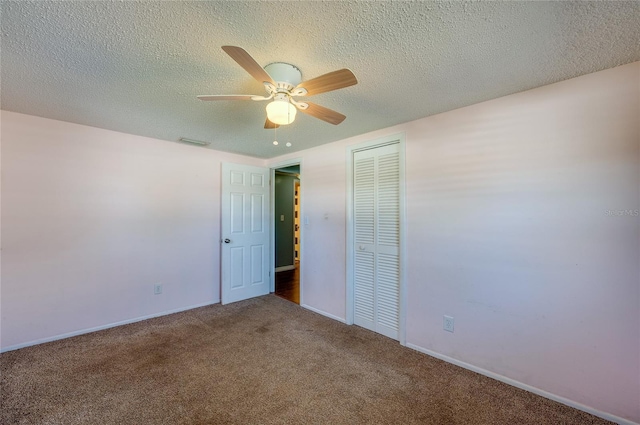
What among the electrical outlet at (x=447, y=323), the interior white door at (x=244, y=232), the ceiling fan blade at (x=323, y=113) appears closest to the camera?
the ceiling fan blade at (x=323, y=113)

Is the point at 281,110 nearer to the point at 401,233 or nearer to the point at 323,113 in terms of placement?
the point at 323,113

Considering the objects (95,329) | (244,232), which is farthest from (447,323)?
(95,329)

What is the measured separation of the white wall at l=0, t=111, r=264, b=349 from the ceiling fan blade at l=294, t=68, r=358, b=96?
2.66 m

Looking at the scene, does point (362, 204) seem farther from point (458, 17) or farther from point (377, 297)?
point (458, 17)

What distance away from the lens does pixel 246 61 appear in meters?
1.24

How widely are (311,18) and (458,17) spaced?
0.70m

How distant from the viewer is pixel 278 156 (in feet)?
13.6

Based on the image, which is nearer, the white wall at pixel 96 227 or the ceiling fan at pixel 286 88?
the ceiling fan at pixel 286 88

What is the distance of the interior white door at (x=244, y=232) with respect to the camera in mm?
3781

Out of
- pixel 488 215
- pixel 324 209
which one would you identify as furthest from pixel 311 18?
pixel 324 209

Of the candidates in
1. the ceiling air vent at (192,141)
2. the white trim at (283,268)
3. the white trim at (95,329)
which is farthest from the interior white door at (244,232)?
the white trim at (283,268)

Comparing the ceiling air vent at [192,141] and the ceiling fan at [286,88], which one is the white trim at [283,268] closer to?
the ceiling air vent at [192,141]

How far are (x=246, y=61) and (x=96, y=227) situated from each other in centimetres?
278

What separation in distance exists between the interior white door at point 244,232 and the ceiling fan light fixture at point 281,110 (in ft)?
7.91
